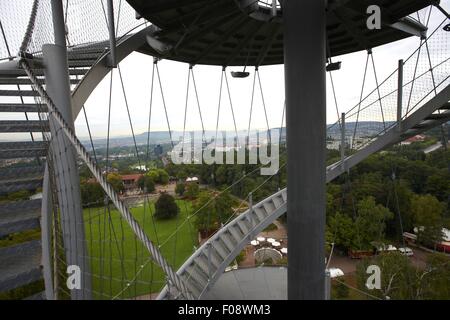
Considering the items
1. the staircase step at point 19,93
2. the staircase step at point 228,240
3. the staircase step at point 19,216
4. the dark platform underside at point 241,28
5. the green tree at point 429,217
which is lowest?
the green tree at point 429,217

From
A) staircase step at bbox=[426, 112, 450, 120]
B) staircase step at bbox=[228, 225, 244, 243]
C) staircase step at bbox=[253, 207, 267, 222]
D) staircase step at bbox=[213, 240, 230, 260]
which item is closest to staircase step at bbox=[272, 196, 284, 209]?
staircase step at bbox=[253, 207, 267, 222]

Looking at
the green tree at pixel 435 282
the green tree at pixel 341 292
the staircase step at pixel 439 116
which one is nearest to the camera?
the staircase step at pixel 439 116

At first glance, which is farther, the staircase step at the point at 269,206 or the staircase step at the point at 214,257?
the staircase step at the point at 269,206

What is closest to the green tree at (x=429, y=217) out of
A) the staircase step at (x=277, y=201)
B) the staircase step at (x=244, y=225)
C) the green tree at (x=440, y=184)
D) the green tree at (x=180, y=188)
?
the green tree at (x=440, y=184)

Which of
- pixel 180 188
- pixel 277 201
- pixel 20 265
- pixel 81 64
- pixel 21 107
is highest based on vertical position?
pixel 81 64

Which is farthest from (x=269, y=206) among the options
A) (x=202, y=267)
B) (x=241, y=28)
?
(x=241, y=28)

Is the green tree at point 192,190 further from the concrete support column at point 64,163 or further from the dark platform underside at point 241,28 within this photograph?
the concrete support column at point 64,163

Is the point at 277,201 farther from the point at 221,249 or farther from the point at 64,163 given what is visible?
the point at 64,163
